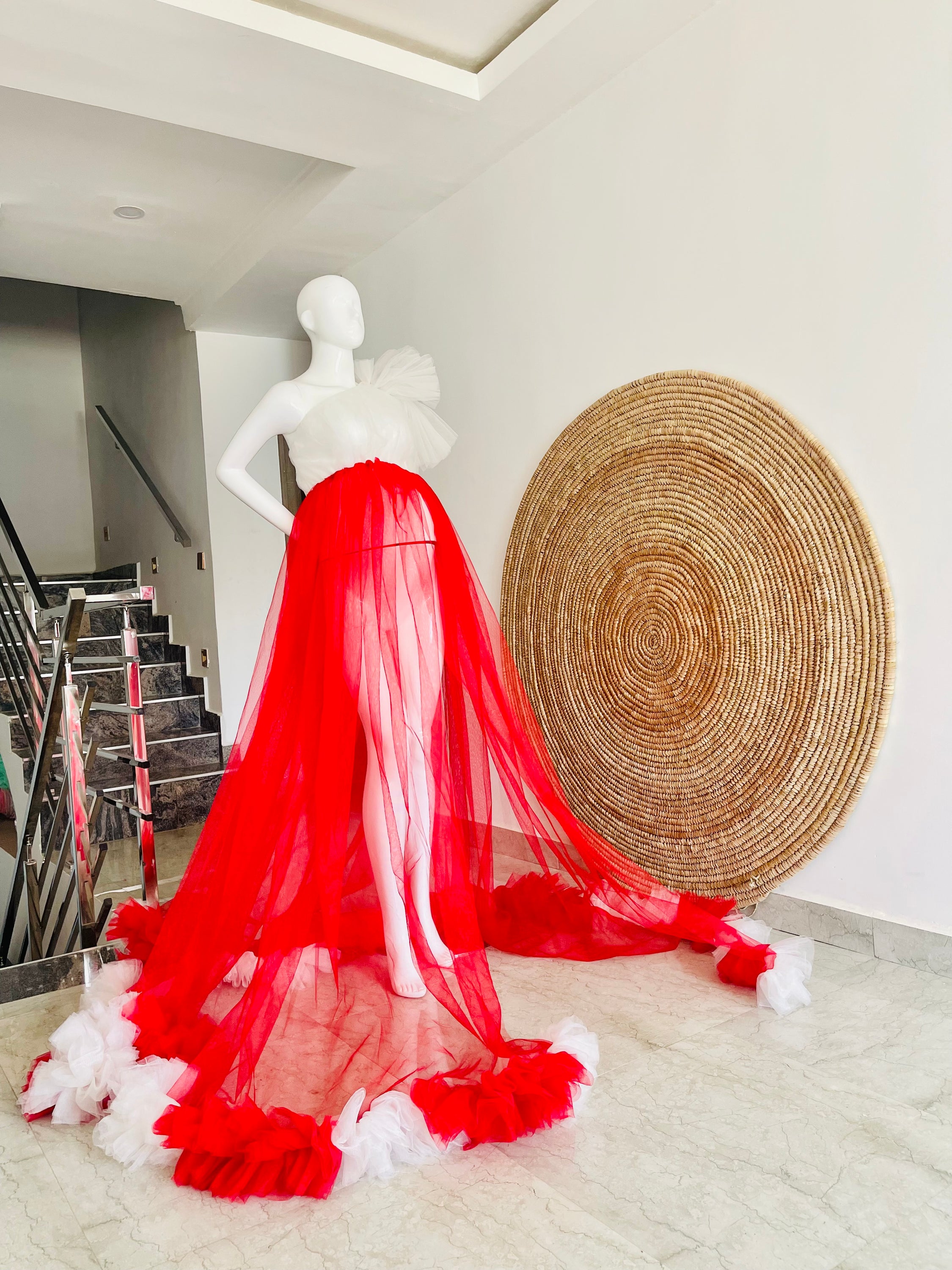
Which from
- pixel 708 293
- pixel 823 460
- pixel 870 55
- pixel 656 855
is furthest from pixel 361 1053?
pixel 870 55

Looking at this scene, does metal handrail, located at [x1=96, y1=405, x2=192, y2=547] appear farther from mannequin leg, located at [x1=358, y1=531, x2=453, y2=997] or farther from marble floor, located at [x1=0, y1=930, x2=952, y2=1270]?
marble floor, located at [x1=0, y1=930, x2=952, y2=1270]

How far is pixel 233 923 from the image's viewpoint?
1819mm

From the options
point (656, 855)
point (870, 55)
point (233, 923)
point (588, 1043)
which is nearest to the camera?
point (588, 1043)

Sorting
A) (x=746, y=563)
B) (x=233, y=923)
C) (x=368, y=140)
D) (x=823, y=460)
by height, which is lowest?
(x=233, y=923)

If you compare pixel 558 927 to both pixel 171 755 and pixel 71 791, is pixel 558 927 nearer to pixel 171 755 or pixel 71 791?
pixel 71 791

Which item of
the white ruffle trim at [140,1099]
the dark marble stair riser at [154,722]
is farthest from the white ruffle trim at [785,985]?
the dark marble stair riser at [154,722]

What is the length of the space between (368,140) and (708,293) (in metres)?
1.24

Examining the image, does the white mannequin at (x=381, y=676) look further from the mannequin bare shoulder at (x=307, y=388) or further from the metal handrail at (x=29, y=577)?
the metal handrail at (x=29, y=577)

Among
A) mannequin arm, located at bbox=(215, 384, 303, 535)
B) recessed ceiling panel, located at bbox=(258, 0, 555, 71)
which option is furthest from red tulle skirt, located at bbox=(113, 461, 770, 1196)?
recessed ceiling panel, located at bbox=(258, 0, 555, 71)

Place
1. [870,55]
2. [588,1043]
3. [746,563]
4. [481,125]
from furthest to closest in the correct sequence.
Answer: [481,125] < [746,563] < [870,55] < [588,1043]

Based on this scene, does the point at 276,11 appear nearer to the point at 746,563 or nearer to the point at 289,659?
the point at 289,659

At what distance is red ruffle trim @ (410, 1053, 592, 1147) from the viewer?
143 centimetres

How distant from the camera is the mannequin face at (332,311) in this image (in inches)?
84.3

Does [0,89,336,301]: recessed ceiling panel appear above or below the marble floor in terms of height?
above
